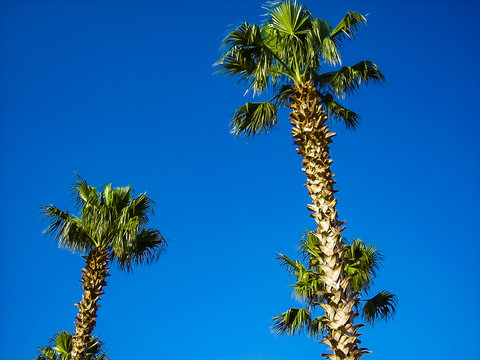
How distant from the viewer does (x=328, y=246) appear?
763 centimetres

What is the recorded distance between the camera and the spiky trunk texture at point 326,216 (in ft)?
22.7

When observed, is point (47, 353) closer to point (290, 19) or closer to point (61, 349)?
point (61, 349)

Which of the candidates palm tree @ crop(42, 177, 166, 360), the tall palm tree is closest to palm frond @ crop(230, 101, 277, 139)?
the tall palm tree

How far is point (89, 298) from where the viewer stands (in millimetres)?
11375

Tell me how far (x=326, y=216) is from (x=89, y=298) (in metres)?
7.04

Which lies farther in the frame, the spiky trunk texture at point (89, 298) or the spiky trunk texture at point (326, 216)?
the spiky trunk texture at point (89, 298)

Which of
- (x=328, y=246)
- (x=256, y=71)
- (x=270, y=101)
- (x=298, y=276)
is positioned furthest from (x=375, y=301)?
(x=256, y=71)

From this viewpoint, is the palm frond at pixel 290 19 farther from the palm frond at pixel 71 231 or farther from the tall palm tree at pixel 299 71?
the palm frond at pixel 71 231

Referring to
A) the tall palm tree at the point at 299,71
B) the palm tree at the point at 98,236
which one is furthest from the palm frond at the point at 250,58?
the palm tree at the point at 98,236

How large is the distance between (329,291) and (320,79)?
19.1ft

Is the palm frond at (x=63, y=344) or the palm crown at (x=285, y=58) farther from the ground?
the palm crown at (x=285, y=58)

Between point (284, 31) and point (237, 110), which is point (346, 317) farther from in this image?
point (284, 31)

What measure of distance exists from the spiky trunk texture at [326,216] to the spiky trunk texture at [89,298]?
259 inches

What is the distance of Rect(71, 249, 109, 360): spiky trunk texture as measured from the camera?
10906 mm
